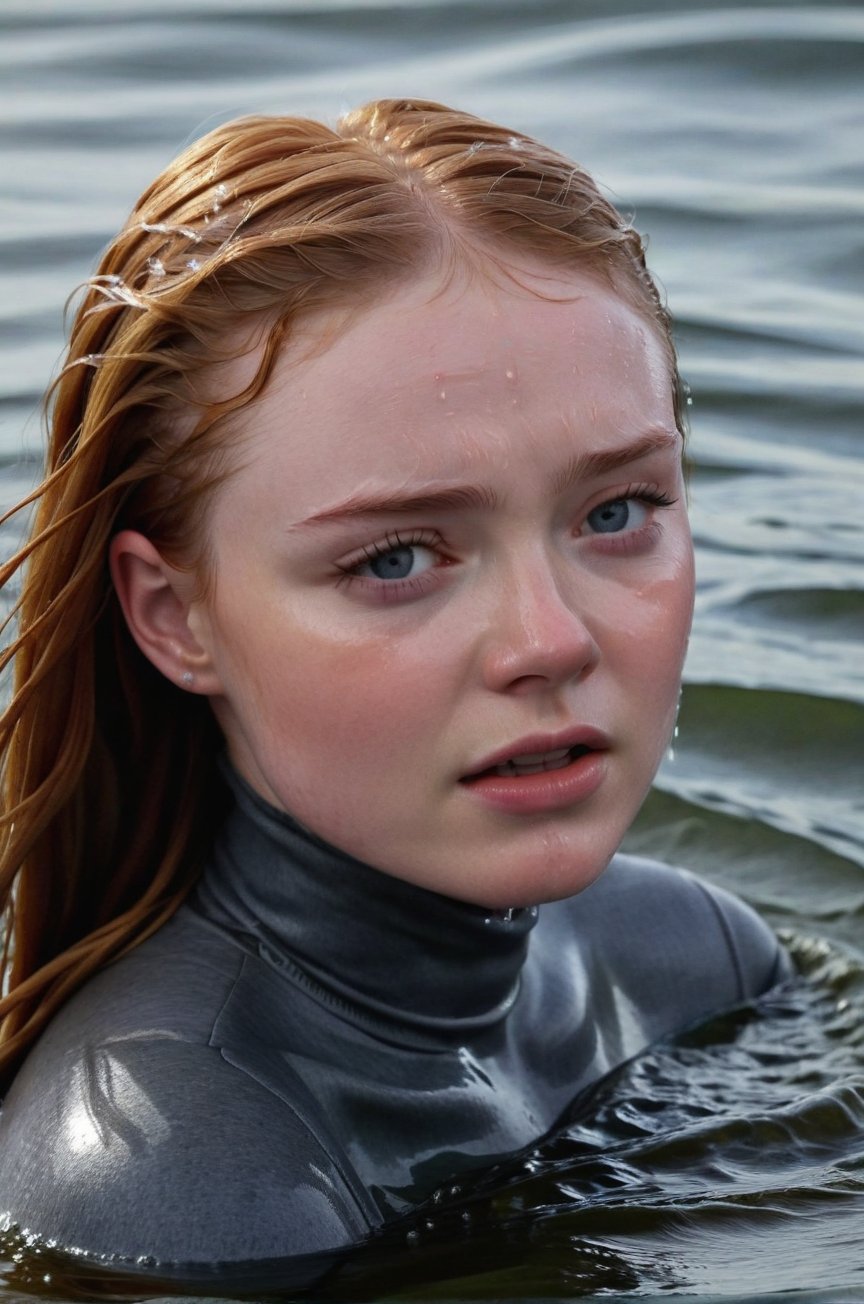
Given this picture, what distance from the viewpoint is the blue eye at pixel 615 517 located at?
2314 mm

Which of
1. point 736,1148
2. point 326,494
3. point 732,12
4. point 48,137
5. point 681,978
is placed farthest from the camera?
point 732,12

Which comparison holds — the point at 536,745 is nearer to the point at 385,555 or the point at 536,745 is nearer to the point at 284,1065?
the point at 385,555

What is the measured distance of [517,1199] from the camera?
99.4 inches

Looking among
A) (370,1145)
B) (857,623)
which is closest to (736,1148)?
(370,1145)

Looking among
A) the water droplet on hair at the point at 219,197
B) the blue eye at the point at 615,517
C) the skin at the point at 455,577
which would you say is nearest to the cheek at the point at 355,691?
the skin at the point at 455,577

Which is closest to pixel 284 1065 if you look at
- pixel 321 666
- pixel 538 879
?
pixel 538 879

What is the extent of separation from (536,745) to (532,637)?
127 millimetres

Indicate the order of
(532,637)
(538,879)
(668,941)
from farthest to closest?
1. (668,941)
2. (538,879)
3. (532,637)

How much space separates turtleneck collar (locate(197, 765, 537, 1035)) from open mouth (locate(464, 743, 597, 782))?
24 centimetres

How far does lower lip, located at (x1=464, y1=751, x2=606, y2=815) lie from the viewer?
2.24m

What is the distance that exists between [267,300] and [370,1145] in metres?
0.96

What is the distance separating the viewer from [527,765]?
2254mm

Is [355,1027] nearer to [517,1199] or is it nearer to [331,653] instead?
[517,1199]

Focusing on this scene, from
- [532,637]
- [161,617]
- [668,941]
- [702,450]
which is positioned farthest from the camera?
[702,450]
